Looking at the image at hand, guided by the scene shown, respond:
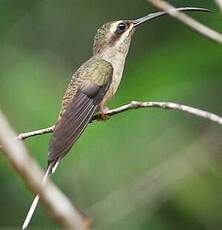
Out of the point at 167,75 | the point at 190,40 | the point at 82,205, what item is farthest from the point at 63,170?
the point at 190,40

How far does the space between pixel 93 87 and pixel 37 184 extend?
2707 mm

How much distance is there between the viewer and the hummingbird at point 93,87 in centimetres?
307

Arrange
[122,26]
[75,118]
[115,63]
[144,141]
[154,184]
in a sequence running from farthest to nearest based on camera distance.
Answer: [144,141], [122,26], [115,63], [154,184], [75,118]

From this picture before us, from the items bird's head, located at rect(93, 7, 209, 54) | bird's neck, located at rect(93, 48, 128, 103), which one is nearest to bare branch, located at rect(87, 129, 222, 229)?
bird's neck, located at rect(93, 48, 128, 103)

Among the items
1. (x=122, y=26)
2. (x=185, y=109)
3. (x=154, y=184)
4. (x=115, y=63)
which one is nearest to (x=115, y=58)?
(x=115, y=63)

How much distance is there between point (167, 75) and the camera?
517 cm

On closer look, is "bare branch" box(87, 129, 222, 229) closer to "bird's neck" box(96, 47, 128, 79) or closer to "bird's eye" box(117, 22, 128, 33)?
"bird's neck" box(96, 47, 128, 79)

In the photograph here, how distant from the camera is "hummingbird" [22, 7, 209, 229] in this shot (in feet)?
10.1

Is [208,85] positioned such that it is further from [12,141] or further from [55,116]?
[12,141]

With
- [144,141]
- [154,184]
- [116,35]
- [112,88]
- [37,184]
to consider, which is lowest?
[144,141]

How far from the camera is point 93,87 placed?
11.8 ft

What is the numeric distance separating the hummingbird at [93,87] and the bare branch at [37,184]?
71.6 inches

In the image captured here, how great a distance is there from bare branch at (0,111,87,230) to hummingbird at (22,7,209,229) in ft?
5.97

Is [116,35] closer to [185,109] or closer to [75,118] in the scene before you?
[75,118]
